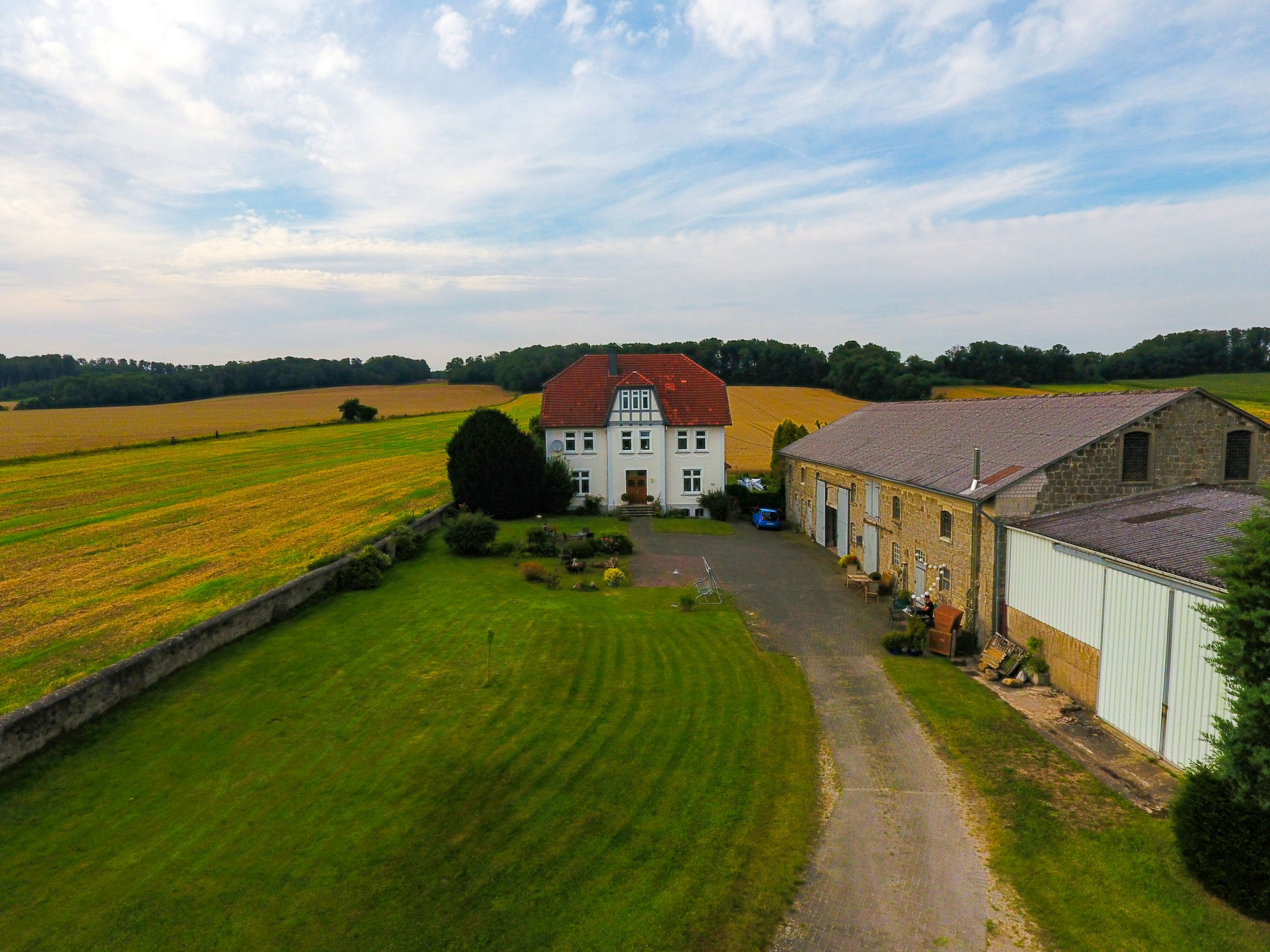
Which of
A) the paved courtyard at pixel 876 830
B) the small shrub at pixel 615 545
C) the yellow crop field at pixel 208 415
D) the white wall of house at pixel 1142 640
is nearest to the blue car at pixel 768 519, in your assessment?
the small shrub at pixel 615 545

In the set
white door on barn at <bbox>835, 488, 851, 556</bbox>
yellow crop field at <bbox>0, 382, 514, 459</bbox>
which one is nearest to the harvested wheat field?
white door on barn at <bbox>835, 488, 851, 556</bbox>

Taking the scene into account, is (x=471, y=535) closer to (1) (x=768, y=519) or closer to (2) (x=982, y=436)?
(1) (x=768, y=519)

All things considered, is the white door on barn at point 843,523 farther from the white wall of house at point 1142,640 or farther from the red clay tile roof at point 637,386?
the white wall of house at point 1142,640

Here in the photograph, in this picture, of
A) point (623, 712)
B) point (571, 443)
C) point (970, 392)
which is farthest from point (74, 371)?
point (623, 712)

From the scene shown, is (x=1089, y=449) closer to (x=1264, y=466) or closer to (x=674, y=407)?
(x=1264, y=466)

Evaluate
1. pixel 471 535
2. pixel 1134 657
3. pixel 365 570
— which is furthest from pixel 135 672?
pixel 1134 657

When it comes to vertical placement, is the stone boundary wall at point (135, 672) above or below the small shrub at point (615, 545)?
above
